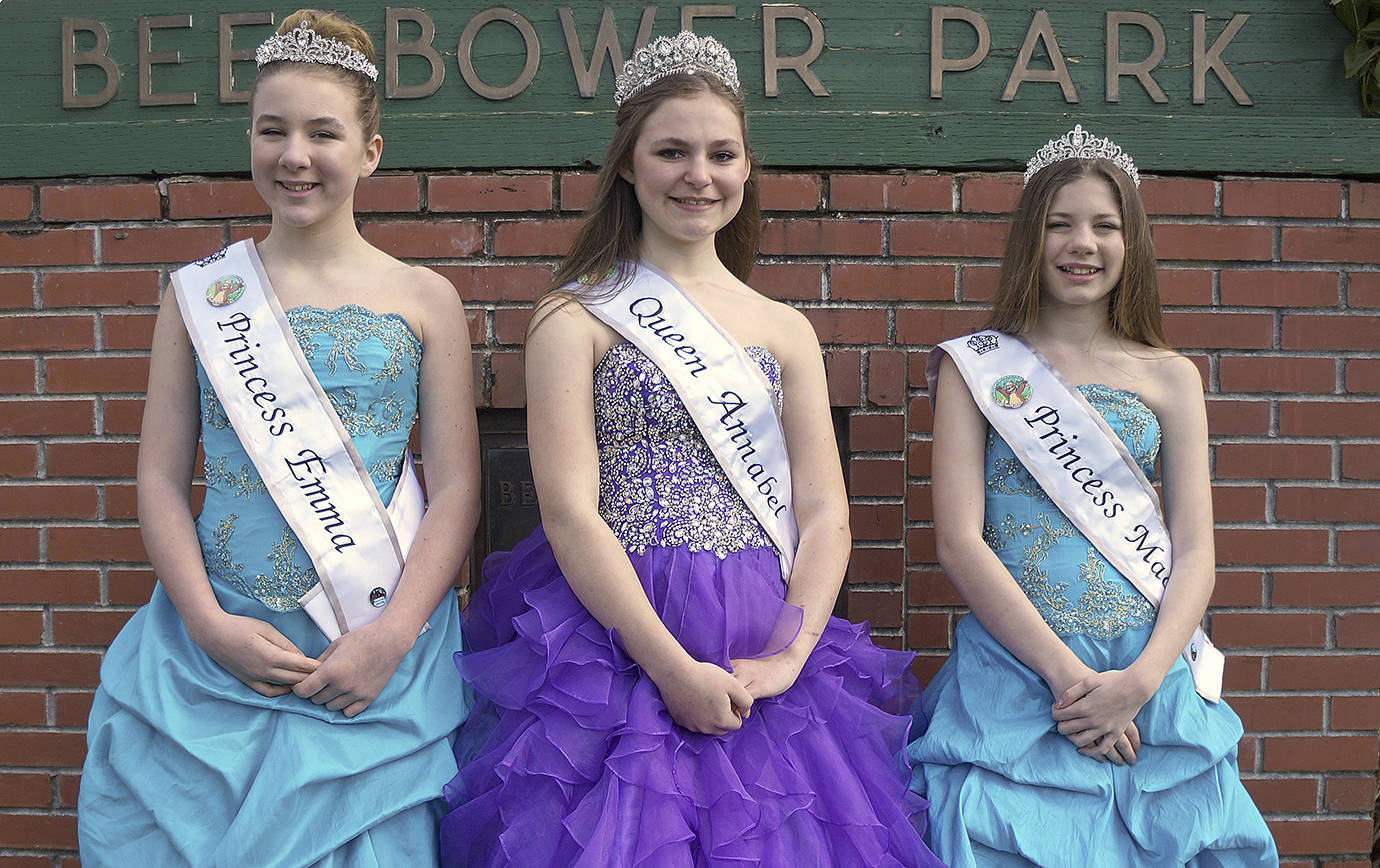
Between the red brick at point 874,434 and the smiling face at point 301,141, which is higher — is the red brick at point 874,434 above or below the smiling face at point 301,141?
below

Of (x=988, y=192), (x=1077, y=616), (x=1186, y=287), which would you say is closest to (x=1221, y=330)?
(x=1186, y=287)

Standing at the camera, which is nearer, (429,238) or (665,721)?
(665,721)

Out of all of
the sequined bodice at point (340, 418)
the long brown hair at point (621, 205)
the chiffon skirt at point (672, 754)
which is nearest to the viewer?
the chiffon skirt at point (672, 754)

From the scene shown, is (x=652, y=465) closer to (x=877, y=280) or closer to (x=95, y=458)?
(x=877, y=280)

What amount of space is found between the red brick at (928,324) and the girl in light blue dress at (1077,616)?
25 cm

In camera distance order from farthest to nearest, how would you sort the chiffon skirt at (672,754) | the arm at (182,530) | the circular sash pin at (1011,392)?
the circular sash pin at (1011,392)
the arm at (182,530)
the chiffon skirt at (672,754)

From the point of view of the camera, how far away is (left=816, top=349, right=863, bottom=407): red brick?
9.07 ft

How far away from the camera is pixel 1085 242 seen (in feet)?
7.73

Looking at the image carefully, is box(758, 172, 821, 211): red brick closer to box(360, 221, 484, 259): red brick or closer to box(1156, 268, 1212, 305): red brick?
box(360, 221, 484, 259): red brick

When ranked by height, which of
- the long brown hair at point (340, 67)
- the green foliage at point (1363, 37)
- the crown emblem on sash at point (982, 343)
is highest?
the green foliage at point (1363, 37)

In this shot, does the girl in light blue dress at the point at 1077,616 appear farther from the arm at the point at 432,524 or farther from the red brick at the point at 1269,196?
the arm at the point at 432,524

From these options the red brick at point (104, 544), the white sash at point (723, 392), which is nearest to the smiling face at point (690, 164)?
the white sash at point (723, 392)

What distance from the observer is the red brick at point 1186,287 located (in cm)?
279

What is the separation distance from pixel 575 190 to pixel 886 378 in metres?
0.89
